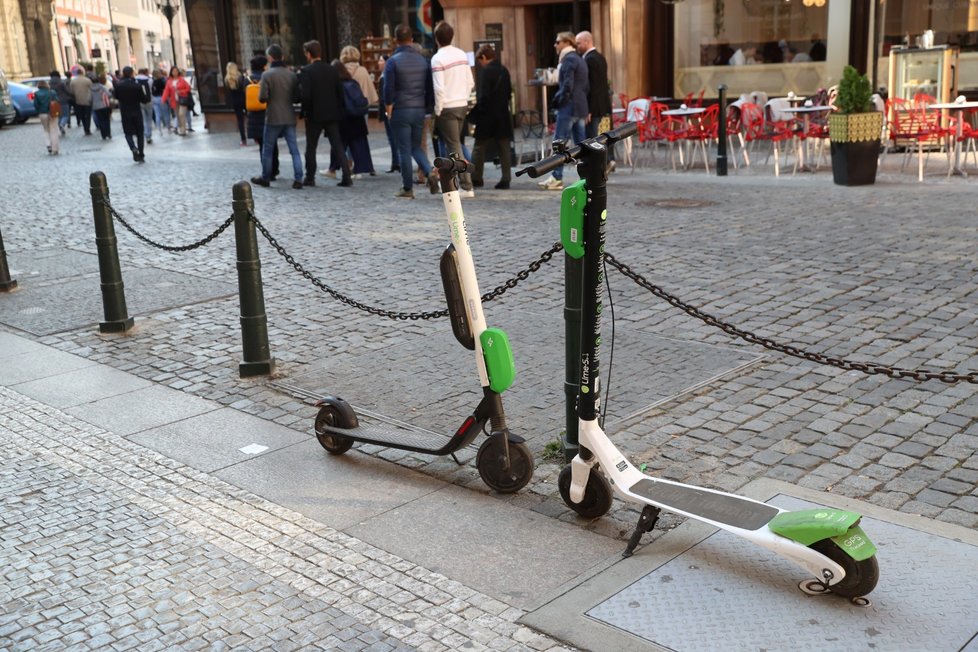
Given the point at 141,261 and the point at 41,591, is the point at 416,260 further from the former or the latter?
the point at 41,591

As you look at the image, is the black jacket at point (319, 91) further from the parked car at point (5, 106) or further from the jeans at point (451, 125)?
the parked car at point (5, 106)

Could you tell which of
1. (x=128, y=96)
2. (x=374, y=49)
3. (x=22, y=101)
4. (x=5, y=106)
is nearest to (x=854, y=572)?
(x=128, y=96)

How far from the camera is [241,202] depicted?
21.3 feet

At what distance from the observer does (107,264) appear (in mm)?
7801

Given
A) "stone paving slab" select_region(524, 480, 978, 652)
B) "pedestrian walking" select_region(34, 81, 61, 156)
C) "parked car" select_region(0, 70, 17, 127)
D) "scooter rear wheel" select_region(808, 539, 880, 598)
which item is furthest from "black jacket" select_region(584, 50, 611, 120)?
"parked car" select_region(0, 70, 17, 127)

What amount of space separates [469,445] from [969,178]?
10710mm

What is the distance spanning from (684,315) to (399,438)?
3190 millimetres

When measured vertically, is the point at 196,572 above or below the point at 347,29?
below

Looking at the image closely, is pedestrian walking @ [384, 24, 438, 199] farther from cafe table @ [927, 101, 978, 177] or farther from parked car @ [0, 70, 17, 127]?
parked car @ [0, 70, 17, 127]

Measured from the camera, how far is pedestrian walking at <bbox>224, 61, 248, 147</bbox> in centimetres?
2517

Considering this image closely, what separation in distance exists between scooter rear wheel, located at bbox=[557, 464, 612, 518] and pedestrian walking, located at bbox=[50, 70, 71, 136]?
28859mm

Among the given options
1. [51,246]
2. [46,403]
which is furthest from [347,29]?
[46,403]

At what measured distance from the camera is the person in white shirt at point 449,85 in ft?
44.7

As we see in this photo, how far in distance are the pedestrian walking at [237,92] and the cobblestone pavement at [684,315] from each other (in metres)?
10.2
